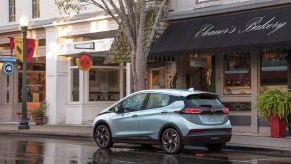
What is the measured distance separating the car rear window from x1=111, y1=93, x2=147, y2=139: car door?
4.75 ft

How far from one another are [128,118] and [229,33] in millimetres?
5081

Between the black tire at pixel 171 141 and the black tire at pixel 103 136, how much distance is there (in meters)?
2.05

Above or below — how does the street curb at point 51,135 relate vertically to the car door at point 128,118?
below

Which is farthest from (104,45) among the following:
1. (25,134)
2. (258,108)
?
(258,108)

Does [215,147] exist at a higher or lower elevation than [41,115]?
lower

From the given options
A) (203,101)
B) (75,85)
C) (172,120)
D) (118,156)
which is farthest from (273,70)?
(75,85)

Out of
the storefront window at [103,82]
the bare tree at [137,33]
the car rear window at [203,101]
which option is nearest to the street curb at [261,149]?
the car rear window at [203,101]

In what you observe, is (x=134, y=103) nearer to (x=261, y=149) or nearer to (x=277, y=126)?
(x=261, y=149)

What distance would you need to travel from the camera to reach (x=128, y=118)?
48.2 feet

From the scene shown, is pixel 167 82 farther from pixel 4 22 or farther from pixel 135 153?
pixel 4 22

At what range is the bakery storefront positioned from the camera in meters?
16.8

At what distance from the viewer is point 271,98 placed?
16.4m

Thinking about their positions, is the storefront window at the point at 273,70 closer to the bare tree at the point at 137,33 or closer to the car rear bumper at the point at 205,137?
the bare tree at the point at 137,33

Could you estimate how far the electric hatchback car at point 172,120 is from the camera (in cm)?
1337
